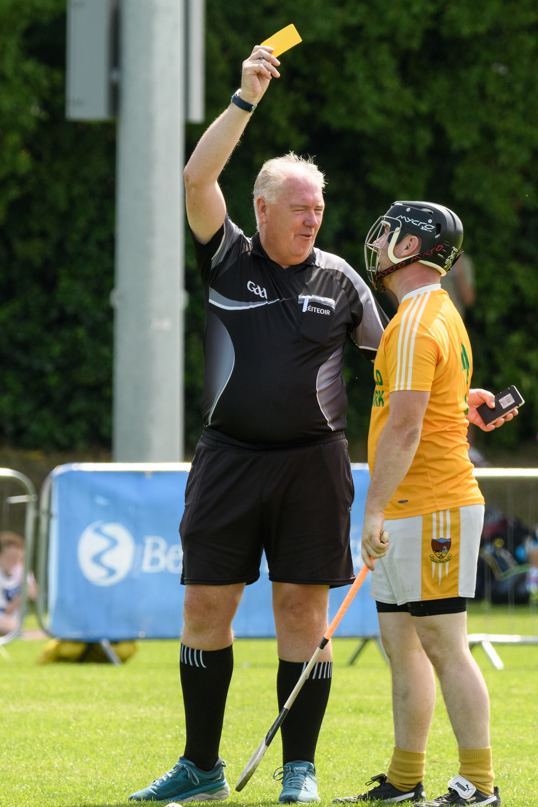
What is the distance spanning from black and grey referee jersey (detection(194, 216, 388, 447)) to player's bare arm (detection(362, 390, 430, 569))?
1.29 ft

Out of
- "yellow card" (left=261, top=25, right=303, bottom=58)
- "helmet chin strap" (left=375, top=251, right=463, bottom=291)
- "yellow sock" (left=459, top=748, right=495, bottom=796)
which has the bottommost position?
"yellow sock" (left=459, top=748, right=495, bottom=796)

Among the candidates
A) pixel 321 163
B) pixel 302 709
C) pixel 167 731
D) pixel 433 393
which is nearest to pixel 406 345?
pixel 433 393

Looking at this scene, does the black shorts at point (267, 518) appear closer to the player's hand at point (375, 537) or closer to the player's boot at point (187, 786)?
the player's hand at point (375, 537)

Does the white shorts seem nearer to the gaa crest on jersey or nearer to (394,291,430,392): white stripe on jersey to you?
the gaa crest on jersey

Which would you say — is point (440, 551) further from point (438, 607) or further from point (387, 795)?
point (387, 795)

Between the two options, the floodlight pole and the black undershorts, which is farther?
the floodlight pole

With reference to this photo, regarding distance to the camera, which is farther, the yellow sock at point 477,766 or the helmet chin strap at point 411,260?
the helmet chin strap at point 411,260

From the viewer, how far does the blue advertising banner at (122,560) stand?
23.5 ft

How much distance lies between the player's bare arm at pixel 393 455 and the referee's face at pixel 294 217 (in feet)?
2.34

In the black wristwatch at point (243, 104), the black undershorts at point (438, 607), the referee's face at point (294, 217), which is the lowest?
the black undershorts at point (438, 607)

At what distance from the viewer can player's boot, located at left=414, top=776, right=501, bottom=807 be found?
344cm

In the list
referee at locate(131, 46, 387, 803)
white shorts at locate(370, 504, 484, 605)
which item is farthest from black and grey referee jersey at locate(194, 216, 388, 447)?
white shorts at locate(370, 504, 484, 605)

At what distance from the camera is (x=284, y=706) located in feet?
12.1

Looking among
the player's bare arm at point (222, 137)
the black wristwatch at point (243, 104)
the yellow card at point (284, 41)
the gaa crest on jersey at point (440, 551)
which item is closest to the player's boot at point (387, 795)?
the gaa crest on jersey at point (440, 551)
